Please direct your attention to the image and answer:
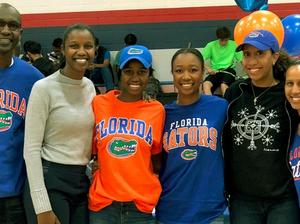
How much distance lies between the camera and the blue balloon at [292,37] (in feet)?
11.0

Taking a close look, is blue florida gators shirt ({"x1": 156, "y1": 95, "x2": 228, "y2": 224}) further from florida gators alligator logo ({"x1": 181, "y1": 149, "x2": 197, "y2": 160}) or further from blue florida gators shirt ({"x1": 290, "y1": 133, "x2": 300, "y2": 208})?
blue florida gators shirt ({"x1": 290, "y1": 133, "x2": 300, "y2": 208})

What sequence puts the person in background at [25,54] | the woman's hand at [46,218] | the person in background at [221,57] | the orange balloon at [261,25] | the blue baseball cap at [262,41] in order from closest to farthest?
the woman's hand at [46,218] → the blue baseball cap at [262,41] → the orange balloon at [261,25] → the person in background at [221,57] → the person in background at [25,54]

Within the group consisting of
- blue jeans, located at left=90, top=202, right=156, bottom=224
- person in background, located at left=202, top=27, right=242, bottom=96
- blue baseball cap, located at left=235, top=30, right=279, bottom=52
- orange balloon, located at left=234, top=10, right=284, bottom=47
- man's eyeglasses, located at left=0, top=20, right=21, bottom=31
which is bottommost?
blue jeans, located at left=90, top=202, right=156, bottom=224

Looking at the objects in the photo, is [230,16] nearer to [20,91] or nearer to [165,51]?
[165,51]

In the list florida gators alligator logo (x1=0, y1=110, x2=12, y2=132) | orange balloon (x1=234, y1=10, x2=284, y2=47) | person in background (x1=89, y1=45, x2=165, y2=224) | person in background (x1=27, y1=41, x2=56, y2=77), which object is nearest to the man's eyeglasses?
florida gators alligator logo (x1=0, y1=110, x2=12, y2=132)

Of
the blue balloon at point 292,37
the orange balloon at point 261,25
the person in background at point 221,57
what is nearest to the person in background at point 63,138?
the orange balloon at point 261,25

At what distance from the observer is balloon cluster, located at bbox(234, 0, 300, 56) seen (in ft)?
9.76

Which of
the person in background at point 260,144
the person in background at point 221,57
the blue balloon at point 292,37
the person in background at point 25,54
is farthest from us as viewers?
the person in background at point 25,54

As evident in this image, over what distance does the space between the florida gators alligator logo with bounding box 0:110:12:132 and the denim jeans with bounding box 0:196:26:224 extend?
0.38m

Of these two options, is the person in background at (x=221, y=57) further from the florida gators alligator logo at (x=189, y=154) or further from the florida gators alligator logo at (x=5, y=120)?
the florida gators alligator logo at (x=5, y=120)

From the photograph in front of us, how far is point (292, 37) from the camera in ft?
11.3

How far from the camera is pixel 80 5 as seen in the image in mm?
8172

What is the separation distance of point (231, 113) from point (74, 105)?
85cm

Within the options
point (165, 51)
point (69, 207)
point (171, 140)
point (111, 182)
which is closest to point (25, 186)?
point (69, 207)
